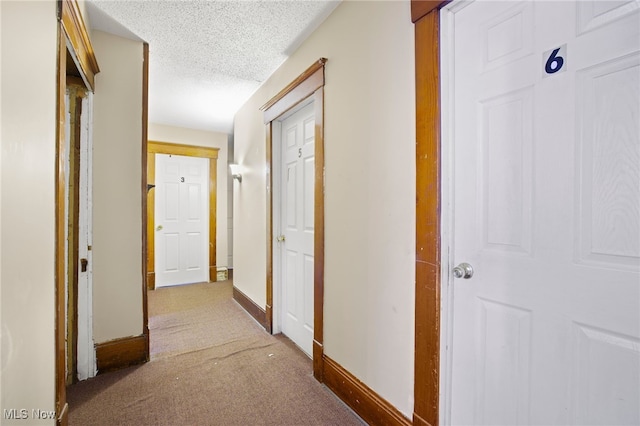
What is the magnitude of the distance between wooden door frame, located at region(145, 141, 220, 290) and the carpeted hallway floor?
75.3 inches

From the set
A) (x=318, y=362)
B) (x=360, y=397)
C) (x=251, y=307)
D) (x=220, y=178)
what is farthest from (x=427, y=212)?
(x=220, y=178)

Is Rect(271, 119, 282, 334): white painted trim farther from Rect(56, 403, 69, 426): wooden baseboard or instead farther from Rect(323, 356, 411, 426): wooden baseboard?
Rect(56, 403, 69, 426): wooden baseboard

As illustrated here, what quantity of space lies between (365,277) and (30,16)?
1.76m

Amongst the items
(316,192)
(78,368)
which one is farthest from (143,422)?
(316,192)

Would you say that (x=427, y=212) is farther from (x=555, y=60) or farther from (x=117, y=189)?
(x=117, y=189)

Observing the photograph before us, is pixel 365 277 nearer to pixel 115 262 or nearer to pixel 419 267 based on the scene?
pixel 419 267

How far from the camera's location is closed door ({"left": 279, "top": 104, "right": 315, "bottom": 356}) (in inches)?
94.4

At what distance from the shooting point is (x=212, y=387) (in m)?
1.94

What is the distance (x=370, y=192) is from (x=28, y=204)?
1.43 metres

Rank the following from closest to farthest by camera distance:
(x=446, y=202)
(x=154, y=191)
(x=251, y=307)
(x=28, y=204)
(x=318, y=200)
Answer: (x=28, y=204)
(x=446, y=202)
(x=318, y=200)
(x=251, y=307)
(x=154, y=191)

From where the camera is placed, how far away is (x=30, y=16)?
3.44ft

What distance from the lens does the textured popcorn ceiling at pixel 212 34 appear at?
1.88m

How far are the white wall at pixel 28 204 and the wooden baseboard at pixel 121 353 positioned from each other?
92 cm

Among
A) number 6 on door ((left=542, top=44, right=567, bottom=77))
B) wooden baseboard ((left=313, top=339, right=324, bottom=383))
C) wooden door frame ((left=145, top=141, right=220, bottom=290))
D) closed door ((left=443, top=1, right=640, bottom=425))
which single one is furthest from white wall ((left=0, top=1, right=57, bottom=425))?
wooden door frame ((left=145, top=141, right=220, bottom=290))
